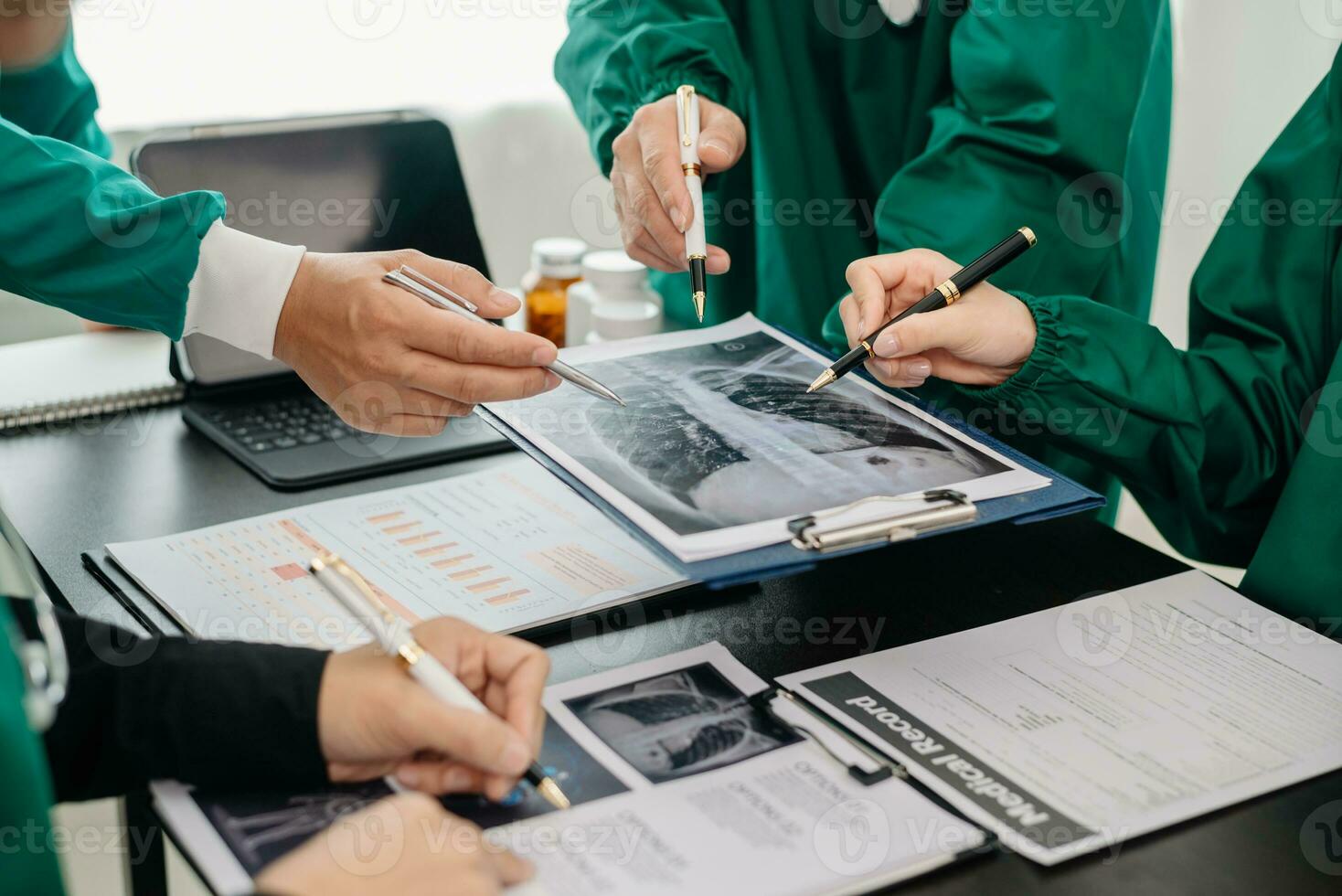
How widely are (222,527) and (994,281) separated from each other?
0.80m

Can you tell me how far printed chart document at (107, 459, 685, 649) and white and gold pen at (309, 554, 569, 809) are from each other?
0.13 metres

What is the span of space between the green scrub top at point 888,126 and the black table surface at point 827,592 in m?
0.28

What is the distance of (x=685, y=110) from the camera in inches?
45.5

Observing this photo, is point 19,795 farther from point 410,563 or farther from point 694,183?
point 694,183

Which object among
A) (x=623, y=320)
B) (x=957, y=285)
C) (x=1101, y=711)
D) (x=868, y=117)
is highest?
(x=868, y=117)

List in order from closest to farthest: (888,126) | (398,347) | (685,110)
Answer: (398,347) < (685,110) < (888,126)

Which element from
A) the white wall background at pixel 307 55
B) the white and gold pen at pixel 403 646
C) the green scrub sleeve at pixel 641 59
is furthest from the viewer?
the white wall background at pixel 307 55

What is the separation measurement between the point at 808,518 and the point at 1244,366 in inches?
20.4

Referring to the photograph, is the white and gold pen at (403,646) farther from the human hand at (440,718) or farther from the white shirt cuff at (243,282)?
the white shirt cuff at (243,282)

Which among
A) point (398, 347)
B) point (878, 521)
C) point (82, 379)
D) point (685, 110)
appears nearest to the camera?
point (878, 521)

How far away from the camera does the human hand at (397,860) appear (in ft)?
1.82

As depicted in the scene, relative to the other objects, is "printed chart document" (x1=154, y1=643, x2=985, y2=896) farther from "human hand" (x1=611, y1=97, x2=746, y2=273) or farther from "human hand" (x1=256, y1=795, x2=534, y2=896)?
"human hand" (x1=611, y1=97, x2=746, y2=273)

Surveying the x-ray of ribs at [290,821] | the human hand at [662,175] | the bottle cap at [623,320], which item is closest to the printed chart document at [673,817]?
the x-ray of ribs at [290,821]

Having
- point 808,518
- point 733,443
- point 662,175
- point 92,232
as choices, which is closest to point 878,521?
point 808,518
